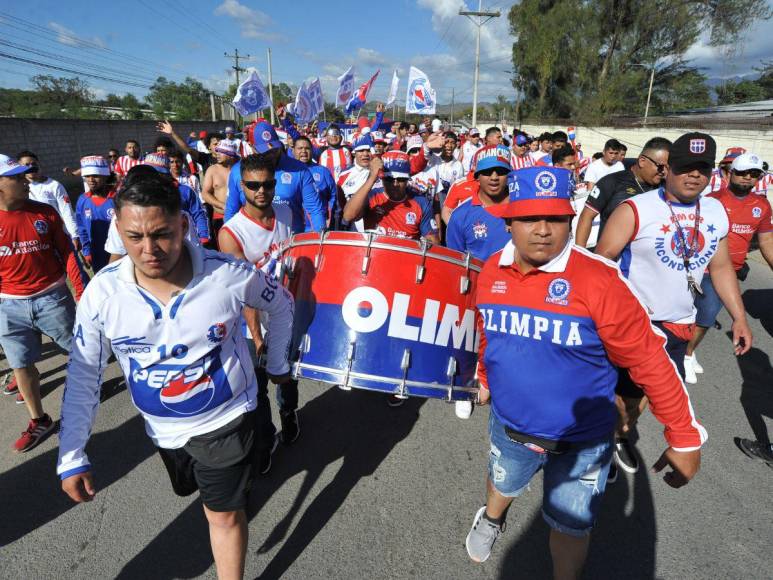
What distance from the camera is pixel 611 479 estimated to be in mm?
3146

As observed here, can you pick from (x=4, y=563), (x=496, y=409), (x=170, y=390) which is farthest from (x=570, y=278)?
(x=4, y=563)

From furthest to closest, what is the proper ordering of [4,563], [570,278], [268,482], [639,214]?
[268,482] → [639,214] → [4,563] → [570,278]

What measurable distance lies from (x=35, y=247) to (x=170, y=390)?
2534 millimetres

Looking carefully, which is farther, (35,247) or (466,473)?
(35,247)

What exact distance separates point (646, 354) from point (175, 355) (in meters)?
1.79

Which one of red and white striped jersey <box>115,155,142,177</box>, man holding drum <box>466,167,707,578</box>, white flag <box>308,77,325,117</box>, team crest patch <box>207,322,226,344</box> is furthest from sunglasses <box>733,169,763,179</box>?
white flag <box>308,77,325,117</box>

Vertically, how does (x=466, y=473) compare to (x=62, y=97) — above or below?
below

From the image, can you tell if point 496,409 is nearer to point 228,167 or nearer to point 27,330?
point 27,330

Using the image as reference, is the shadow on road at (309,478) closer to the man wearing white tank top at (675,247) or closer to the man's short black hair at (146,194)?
the man wearing white tank top at (675,247)

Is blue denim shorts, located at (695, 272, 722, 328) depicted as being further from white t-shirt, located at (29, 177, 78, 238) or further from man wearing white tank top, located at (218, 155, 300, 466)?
white t-shirt, located at (29, 177, 78, 238)

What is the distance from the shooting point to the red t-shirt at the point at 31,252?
11.1 feet

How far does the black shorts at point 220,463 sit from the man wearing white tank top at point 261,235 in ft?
2.79

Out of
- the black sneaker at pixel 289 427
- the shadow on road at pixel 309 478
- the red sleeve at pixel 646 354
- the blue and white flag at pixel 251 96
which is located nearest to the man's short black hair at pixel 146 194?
the red sleeve at pixel 646 354

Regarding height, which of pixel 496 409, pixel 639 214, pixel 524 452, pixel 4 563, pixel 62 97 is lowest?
pixel 4 563
